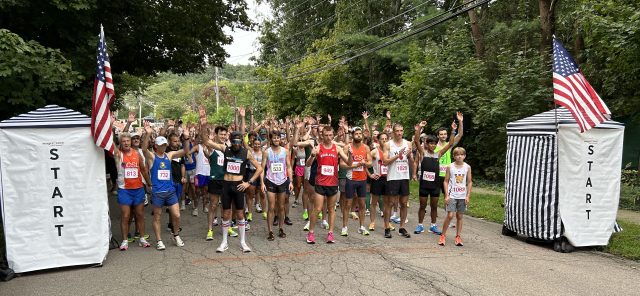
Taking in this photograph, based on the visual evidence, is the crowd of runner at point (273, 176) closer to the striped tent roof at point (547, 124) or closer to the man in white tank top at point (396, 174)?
the man in white tank top at point (396, 174)

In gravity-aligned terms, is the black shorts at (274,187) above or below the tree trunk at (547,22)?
below

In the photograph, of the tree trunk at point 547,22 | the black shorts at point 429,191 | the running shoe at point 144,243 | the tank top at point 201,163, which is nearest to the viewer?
the running shoe at point 144,243

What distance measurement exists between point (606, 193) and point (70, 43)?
11395mm

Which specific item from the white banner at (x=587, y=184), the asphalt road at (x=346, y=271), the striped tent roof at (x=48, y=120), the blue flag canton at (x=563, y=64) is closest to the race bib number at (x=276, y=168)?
the asphalt road at (x=346, y=271)

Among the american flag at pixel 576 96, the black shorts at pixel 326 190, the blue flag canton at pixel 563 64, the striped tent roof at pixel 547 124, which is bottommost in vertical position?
the black shorts at pixel 326 190

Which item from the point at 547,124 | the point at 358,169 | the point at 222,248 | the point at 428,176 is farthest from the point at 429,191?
the point at 222,248

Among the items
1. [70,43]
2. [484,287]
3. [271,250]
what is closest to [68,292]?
[271,250]

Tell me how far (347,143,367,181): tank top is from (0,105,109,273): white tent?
3.99 metres

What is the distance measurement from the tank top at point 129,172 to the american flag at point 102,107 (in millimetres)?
488

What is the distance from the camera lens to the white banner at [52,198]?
5500 mm

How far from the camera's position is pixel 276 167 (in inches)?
283

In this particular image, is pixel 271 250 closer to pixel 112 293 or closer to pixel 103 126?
pixel 112 293

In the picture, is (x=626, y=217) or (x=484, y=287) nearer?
(x=484, y=287)

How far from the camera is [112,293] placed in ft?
15.8
